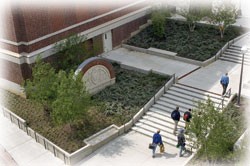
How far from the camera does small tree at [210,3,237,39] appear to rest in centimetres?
2823

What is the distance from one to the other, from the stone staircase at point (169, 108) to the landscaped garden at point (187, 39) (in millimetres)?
4603

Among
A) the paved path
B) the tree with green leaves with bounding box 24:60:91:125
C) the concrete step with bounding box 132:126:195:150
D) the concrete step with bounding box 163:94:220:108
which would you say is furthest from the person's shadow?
the paved path

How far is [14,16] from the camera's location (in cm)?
2223

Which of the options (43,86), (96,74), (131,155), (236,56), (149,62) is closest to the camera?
(131,155)

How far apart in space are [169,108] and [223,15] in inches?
404

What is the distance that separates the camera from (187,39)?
29.8 m

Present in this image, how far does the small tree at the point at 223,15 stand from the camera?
28234 millimetres

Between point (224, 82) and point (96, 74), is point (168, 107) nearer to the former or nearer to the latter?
point (224, 82)

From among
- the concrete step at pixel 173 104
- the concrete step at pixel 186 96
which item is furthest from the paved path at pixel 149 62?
the concrete step at pixel 173 104

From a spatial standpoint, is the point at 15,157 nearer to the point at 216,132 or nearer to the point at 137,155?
the point at 137,155

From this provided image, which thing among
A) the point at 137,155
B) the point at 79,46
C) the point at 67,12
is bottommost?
the point at 137,155

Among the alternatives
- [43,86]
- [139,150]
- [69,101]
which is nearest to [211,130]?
[139,150]

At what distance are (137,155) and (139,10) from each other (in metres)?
16.2

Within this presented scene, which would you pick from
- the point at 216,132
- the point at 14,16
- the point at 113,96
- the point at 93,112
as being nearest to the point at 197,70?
the point at 113,96
